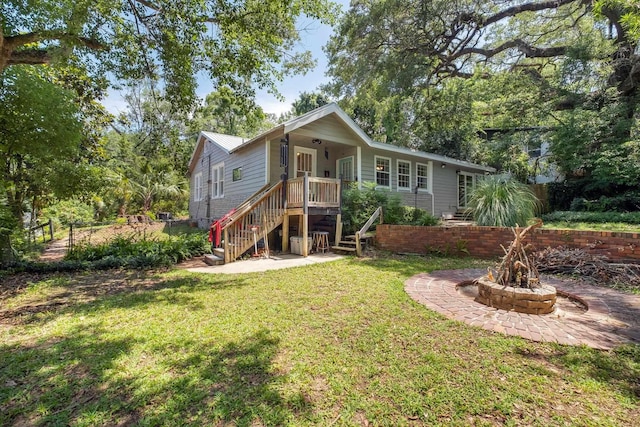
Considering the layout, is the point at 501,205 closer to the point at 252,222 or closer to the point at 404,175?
the point at 404,175

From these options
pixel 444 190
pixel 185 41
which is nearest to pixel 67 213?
pixel 185 41

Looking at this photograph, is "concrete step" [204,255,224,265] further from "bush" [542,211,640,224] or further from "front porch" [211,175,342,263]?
"bush" [542,211,640,224]

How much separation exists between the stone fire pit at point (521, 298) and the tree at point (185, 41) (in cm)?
676

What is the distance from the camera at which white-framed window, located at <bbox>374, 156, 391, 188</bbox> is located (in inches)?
493

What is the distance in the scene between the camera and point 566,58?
40.4 feet

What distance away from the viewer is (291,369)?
8.36ft

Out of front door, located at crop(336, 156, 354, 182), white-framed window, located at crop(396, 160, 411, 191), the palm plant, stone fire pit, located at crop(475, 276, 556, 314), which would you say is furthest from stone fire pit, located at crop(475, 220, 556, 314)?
white-framed window, located at crop(396, 160, 411, 191)

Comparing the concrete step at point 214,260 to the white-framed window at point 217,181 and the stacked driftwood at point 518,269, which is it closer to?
the white-framed window at point 217,181

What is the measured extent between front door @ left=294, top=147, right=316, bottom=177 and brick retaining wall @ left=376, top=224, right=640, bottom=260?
166 inches

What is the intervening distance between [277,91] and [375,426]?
772cm

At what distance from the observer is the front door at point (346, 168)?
11.9 metres

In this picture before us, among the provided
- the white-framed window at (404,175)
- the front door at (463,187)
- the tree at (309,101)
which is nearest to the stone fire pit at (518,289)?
the white-framed window at (404,175)

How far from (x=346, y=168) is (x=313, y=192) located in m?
3.83

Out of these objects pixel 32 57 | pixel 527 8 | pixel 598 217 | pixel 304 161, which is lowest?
pixel 598 217
